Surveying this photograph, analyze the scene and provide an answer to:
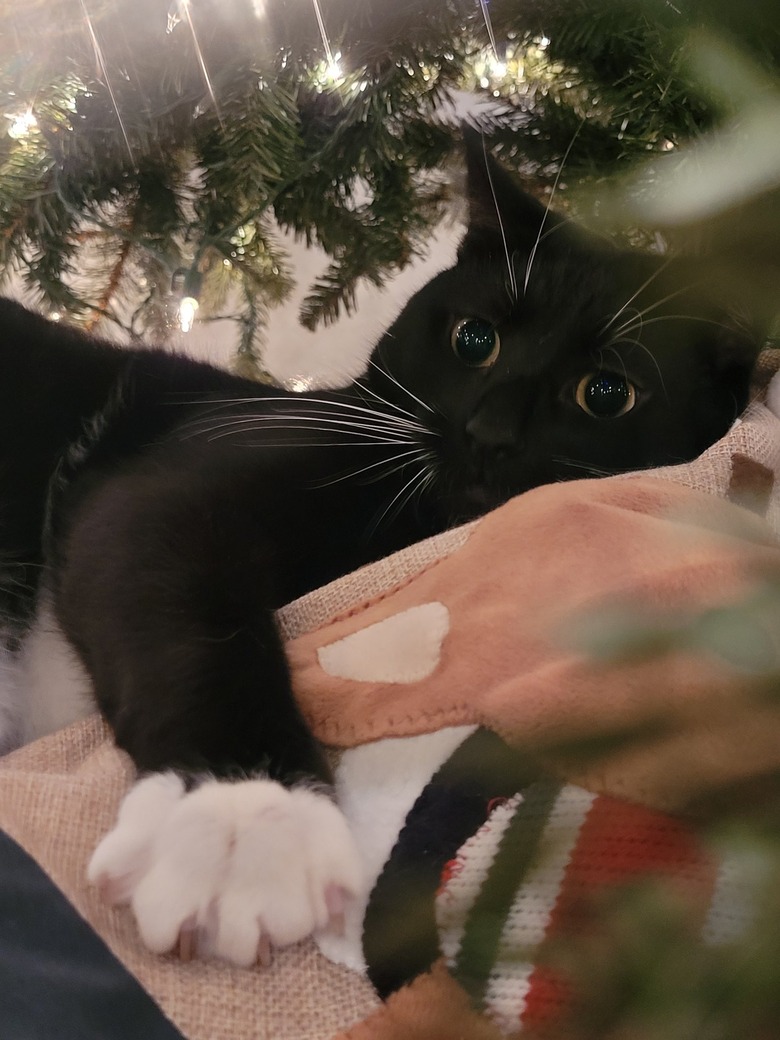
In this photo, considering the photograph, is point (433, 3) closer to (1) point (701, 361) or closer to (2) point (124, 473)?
(1) point (701, 361)

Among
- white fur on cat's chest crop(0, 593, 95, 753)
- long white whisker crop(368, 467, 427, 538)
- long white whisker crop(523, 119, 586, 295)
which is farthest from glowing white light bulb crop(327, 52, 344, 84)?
white fur on cat's chest crop(0, 593, 95, 753)

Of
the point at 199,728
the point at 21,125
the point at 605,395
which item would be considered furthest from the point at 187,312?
the point at 199,728

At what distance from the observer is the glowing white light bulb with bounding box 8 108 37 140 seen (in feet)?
3.42

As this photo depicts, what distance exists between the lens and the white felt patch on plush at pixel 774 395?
0.96 m

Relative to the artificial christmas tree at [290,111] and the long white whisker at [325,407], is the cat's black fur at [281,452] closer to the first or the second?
the long white whisker at [325,407]

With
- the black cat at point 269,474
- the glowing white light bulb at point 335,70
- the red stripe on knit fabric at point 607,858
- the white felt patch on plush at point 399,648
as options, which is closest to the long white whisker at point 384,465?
the black cat at point 269,474

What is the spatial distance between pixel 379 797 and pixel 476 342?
0.67m

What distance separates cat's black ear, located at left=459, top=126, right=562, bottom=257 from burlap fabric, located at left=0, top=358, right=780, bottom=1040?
1.54ft

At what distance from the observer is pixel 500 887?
0.41 metres

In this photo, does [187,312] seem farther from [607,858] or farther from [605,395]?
[607,858]

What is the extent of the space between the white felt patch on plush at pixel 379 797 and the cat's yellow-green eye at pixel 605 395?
538 millimetres

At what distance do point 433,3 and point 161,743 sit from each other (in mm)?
902

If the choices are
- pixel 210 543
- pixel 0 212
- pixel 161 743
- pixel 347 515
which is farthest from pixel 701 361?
pixel 0 212

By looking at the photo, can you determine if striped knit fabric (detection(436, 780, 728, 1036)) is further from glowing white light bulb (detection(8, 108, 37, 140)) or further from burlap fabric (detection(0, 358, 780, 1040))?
glowing white light bulb (detection(8, 108, 37, 140))
